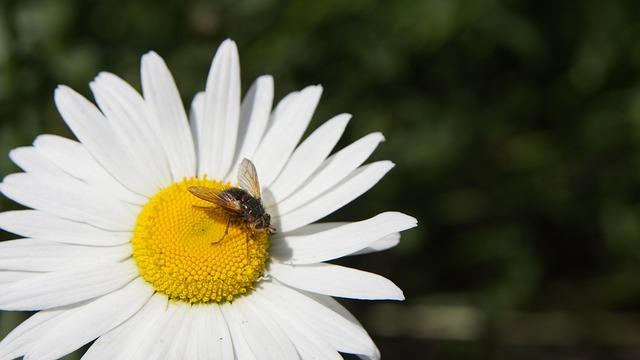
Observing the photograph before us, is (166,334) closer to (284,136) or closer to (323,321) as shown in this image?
(323,321)

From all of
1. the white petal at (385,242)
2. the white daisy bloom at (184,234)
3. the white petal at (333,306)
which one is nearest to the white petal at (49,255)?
the white daisy bloom at (184,234)

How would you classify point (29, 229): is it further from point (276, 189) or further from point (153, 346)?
point (276, 189)

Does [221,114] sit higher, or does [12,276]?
[221,114]

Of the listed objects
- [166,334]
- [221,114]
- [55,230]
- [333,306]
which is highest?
[221,114]

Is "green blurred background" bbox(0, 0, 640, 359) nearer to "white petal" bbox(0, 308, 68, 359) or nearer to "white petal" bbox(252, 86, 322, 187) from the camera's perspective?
"white petal" bbox(252, 86, 322, 187)

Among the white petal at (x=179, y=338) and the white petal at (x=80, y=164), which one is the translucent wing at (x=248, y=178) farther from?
the white petal at (x=179, y=338)

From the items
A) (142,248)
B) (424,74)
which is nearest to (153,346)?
(142,248)

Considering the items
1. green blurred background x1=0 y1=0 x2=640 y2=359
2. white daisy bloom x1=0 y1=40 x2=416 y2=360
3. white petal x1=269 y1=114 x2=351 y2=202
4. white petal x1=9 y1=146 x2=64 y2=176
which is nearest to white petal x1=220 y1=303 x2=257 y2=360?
white daisy bloom x1=0 y1=40 x2=416 y2=360

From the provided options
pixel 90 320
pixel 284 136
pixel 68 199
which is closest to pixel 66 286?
pixel 90 320
